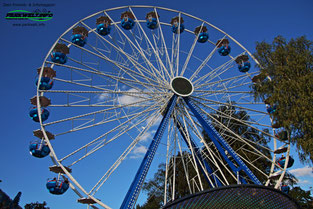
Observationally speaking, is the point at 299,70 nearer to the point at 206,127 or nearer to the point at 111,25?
the point at 206,127

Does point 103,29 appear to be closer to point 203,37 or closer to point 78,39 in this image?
point 78,39

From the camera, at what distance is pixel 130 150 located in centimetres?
1379

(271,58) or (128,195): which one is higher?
(271,58)

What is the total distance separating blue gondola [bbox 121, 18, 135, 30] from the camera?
17.5 meters

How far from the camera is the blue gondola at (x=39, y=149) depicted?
511 inches

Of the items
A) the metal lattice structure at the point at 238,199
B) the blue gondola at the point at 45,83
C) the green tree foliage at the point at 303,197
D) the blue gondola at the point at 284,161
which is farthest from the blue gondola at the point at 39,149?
the green tree foliage at the point at 303,197

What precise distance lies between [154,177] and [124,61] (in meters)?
20.0

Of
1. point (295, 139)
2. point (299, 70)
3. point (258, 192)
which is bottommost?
point (258, 192)

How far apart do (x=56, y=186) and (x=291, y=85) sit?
1275 centimetres

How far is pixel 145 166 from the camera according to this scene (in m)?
13.4

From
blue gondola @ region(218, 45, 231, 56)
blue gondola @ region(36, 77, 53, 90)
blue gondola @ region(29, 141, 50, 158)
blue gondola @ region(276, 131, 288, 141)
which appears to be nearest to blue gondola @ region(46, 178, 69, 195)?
blue gondola @ region(29, 141, 50, 158)

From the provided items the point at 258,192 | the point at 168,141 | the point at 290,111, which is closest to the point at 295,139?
the point at 290,111

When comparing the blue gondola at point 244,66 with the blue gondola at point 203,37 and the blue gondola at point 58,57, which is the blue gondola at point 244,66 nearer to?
the blue gondola at point 203,37

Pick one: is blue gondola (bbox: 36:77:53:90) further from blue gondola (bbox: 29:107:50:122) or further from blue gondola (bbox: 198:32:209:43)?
blue gondola (bbox: 198:32:209:43)
